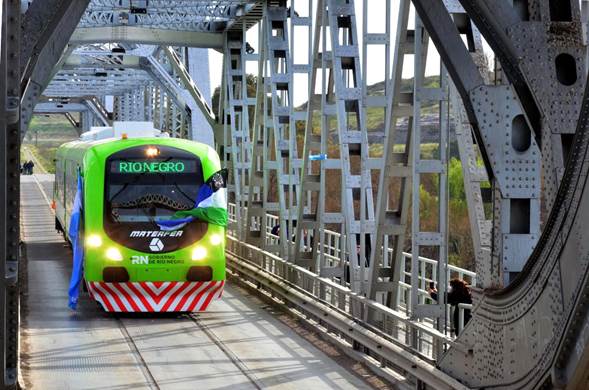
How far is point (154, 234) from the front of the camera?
24.1 metres

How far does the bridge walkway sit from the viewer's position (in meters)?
17.9

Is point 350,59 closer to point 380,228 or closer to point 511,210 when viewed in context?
point 380,228

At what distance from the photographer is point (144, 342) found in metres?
21.3

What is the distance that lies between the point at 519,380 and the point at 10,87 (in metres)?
5.08

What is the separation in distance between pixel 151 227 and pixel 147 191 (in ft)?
2.25

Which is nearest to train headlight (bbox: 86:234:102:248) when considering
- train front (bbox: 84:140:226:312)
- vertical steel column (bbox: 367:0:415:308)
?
train front (bbox: 84:140:226:312)

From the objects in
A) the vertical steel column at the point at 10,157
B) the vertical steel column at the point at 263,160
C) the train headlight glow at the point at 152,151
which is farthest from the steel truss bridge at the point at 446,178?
the train headlight glow at the point at 152,151

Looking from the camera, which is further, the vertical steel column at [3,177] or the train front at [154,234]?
the train front at [154,234]

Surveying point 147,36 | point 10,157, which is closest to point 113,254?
point 10,157

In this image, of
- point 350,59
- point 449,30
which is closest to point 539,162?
point 449,30

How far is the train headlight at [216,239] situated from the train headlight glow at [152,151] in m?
1.74

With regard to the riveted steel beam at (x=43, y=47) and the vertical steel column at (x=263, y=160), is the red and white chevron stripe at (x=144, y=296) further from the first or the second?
the riveted steel beam at (x=43, y=47)

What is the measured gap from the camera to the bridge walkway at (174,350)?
58.6 feet

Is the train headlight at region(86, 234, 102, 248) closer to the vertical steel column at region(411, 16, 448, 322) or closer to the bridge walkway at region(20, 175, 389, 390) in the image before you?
the bridge walkway at region(20, 175, 389, 390)
